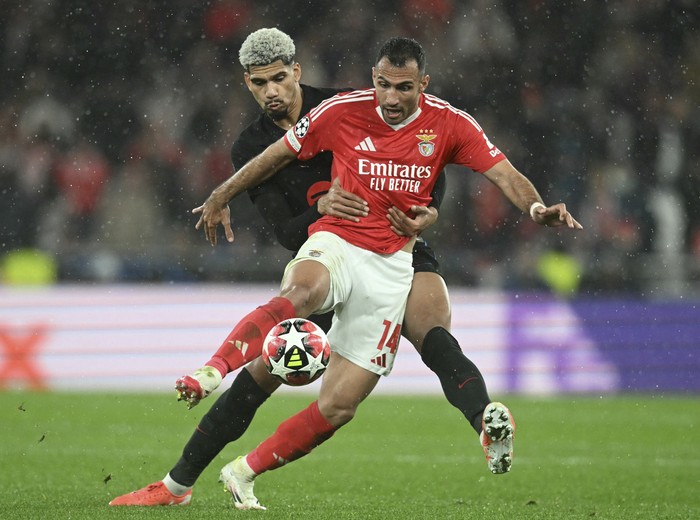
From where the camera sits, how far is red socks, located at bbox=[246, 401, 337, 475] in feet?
17.5

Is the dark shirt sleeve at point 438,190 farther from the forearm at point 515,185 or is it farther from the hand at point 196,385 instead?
the hand at point 196,385

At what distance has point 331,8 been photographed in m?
14.4

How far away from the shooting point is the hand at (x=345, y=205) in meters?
5.29

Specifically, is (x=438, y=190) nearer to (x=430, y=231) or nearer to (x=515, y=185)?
(x=515, y=185)

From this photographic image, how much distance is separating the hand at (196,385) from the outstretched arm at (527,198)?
151 cm

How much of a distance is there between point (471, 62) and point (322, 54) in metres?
1.79

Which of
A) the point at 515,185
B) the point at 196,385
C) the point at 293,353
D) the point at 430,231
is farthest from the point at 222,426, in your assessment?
the point at 430,231

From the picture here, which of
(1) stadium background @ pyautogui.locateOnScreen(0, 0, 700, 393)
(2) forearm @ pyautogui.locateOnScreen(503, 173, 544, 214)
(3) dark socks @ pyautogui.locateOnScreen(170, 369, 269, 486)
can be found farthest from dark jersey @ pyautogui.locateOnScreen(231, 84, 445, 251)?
(1) stadium background @ pyautogui.locateOnScreen(0, 0, 700, 393)

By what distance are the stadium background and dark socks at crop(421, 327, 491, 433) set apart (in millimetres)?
6402

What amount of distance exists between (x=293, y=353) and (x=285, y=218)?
49.9 inches

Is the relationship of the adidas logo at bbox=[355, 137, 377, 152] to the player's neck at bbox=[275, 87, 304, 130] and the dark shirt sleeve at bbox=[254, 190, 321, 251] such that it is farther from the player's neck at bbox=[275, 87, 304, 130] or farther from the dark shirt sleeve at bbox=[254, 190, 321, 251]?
the player's neck at bbox=[275, 87, 304, 130]

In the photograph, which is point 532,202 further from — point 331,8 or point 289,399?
point 331,8

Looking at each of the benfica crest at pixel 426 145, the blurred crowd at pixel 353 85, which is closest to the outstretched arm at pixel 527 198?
the benfica crest at pixel 426 145

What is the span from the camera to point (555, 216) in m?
4.86
